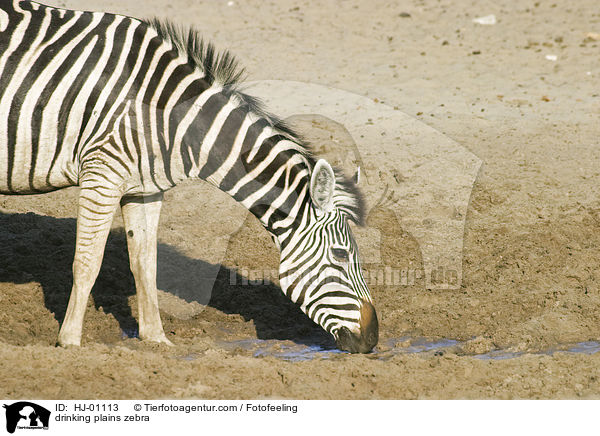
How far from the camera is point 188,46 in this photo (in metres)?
6.05

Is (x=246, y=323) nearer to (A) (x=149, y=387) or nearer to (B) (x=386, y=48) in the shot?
(A) (x=149, y=387)

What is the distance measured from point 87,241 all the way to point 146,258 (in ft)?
2.71

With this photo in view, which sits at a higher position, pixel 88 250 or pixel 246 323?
pixel 88 250

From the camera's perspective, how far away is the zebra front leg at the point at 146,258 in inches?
257

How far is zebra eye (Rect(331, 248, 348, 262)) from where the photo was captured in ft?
18.8

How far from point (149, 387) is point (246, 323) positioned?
2254 millimetres

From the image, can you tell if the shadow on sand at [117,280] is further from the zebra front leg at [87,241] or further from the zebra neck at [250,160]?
the zebra neck at [250,160]

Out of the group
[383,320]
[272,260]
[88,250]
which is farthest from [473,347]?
[88,250]
